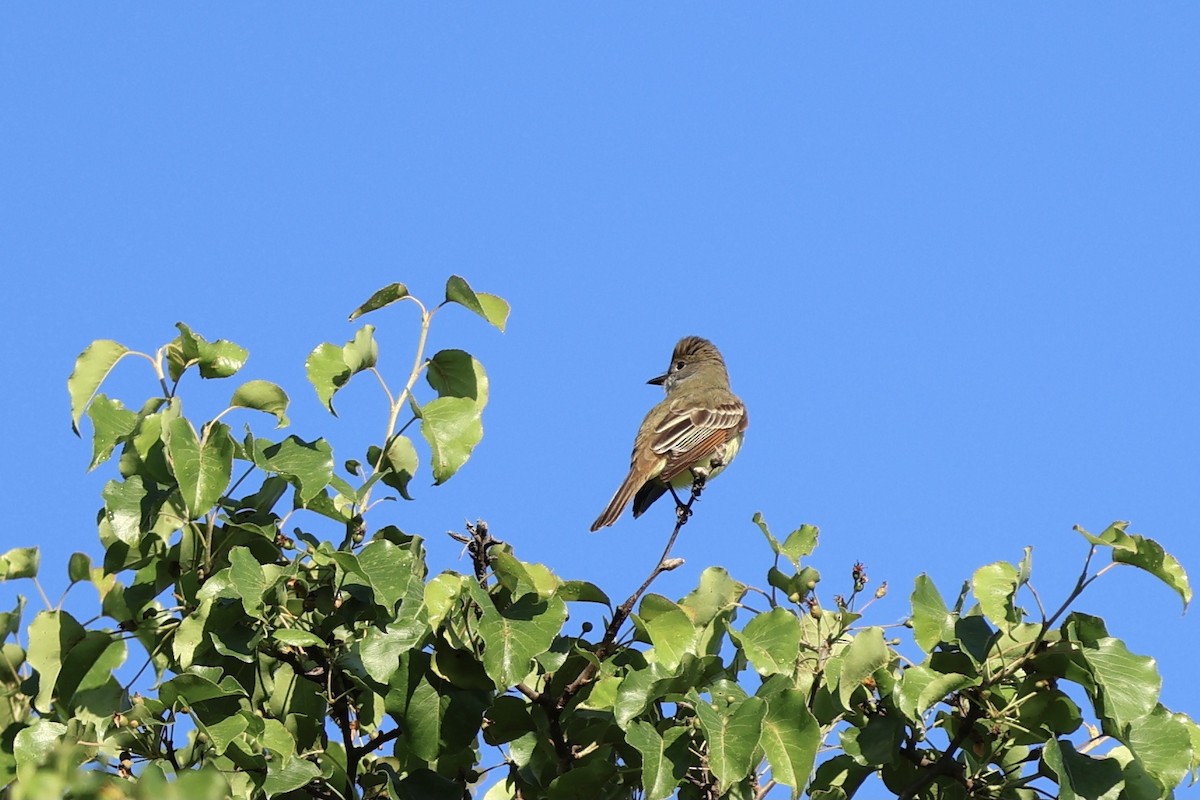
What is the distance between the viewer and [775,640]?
389 centimetres

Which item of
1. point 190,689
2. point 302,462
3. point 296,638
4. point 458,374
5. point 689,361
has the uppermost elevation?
point 689,361

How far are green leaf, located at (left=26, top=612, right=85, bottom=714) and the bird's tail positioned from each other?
16.5ft

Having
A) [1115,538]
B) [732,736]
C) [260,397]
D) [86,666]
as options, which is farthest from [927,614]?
[86,666]

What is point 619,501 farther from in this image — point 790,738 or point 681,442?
point 790,738

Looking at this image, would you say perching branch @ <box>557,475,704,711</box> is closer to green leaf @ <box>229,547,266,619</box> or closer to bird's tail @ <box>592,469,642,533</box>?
green leaf @ <box>229,547,266,619</box>

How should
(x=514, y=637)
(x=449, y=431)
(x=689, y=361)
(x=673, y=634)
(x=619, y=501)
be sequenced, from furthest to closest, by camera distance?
(x=689, y=361)
(x=619, y=501)
(x=449, y=431)
(x=673, y=634)
(x=514, y=637)

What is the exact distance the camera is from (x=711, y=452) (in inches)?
385

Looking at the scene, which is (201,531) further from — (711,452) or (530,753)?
(711,452)

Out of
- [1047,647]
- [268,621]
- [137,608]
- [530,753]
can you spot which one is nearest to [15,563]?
[137,608]

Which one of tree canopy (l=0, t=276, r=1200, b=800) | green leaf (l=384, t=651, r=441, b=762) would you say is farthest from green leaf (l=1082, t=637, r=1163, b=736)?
green leaf (l=384, t=651, r=441, b=762)

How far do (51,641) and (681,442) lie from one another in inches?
238

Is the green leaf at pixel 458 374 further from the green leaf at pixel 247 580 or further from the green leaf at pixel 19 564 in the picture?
the green leaf at pixel 19 564

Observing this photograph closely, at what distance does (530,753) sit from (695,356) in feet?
26.9

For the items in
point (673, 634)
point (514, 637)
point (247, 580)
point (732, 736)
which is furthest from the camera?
point (673, 634)
